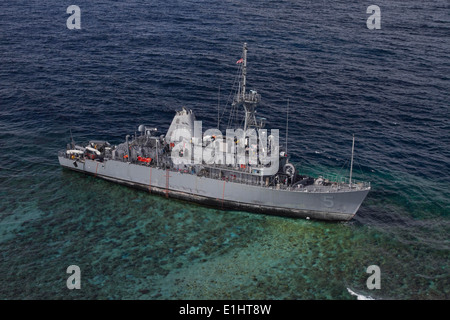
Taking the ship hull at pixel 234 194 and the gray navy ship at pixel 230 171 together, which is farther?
the gray navy ship at pixel 230 171

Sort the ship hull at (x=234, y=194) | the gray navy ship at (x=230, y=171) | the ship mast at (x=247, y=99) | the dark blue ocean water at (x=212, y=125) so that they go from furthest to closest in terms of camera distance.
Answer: the ship mast at (x=247, y=99)
the gray navy ship at (x=230, y=171)
the ship hull at (x=234, y=194)
the dark blue ocean water at (x=212, y=125)

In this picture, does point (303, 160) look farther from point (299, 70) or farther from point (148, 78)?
point (148, 78)

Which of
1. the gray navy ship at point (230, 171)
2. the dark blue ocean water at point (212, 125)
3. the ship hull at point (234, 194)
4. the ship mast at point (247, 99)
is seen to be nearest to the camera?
the dark blue ocean water at point (212, 125)

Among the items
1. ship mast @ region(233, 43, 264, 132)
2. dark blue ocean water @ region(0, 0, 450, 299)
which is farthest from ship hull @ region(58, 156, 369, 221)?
ship mast @ region(233, 43, 264, 132)

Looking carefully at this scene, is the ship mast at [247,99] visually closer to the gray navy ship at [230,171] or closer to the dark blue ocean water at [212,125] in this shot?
the gray navy ship at [230,171]

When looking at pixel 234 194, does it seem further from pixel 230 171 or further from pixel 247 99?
pixel 247 99

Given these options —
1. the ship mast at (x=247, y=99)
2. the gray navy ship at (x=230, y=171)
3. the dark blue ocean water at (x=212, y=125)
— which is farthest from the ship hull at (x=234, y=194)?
the ship mast at (x=247, y=99)

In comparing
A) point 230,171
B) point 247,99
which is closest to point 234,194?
point 230,171
